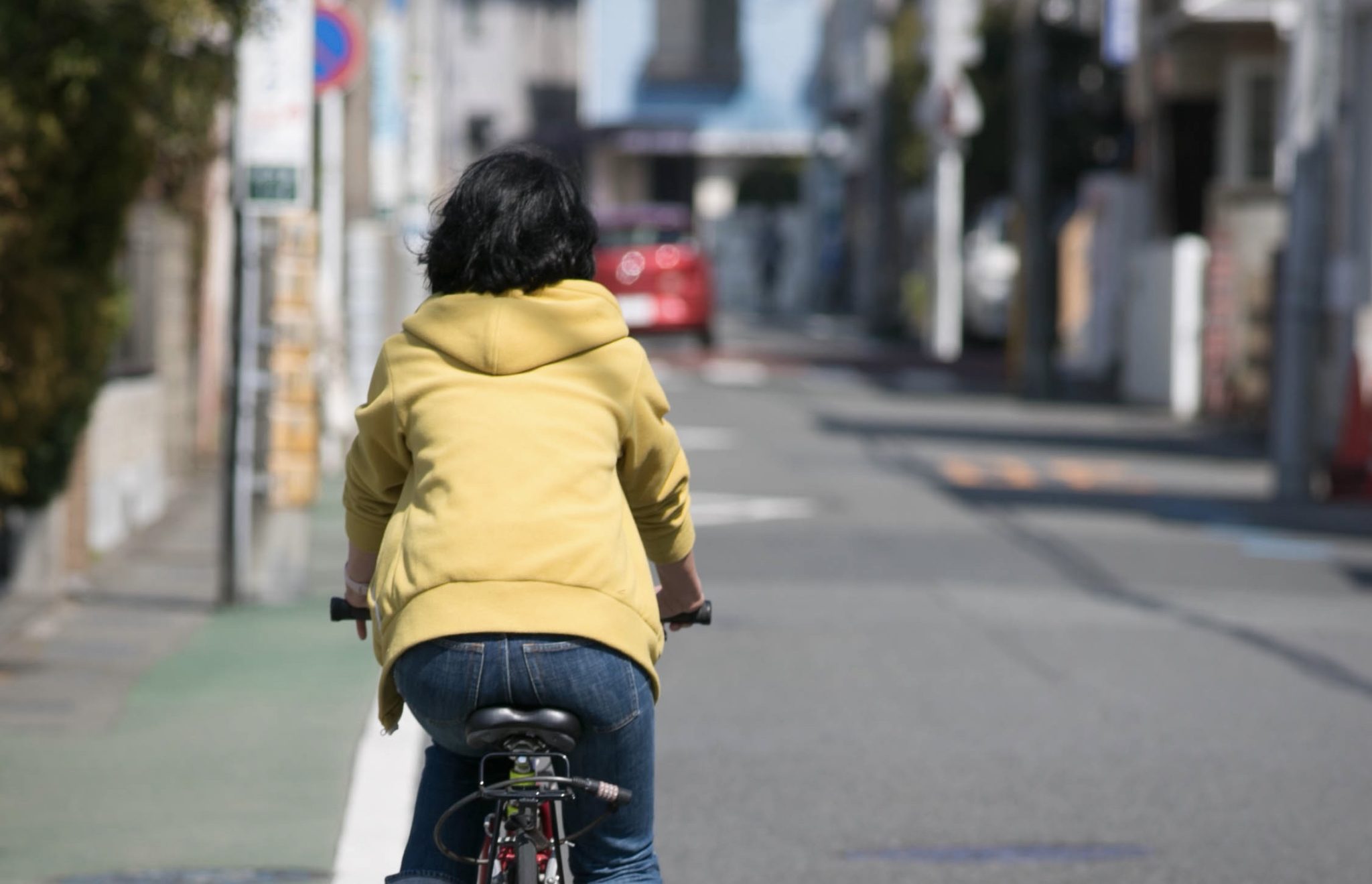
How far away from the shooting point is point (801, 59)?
212ft

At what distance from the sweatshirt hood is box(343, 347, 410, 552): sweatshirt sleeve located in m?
0.10

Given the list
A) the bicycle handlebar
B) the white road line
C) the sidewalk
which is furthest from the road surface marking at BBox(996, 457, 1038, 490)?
the bicycle handlebar

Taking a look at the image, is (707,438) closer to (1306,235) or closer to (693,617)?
(1306,235)

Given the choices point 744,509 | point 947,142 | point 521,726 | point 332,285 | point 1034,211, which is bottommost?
point 744,509

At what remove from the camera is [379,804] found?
6766 mm

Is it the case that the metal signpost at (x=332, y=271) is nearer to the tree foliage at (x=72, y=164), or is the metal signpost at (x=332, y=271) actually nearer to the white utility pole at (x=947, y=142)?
the tree foliage at (x=72, y=164)

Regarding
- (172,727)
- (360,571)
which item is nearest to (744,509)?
(172,727)

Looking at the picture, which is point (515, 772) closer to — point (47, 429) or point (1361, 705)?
point (1361, 705)

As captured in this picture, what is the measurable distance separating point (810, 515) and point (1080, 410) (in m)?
10.0

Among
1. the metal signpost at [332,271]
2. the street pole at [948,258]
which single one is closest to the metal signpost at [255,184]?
the metal signpost at [332,271]

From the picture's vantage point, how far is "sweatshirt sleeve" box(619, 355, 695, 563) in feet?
12.3

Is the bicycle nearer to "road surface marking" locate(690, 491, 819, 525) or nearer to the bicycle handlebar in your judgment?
the bicycle handlebar

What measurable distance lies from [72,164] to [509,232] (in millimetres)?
6395

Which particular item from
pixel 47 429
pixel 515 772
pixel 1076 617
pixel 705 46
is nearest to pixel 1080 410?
pixel 1076 617
